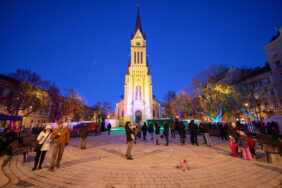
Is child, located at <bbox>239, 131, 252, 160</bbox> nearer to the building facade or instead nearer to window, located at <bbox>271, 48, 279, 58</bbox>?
the building facade

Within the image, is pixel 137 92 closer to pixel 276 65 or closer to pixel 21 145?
pixel 276 65

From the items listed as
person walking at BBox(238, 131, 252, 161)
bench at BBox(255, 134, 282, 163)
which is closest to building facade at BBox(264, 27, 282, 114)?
bench at BBox(255, 134, 282, 163)

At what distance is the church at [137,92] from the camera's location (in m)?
36.3

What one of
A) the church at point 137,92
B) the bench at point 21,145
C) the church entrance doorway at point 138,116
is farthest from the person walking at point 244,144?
the church entrance doorway at point 138,116

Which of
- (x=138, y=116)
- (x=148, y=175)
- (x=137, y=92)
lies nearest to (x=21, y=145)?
(x=148, y=175)

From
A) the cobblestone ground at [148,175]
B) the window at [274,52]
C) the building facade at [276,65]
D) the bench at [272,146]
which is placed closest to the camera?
the cobblestone ground at [148,175]

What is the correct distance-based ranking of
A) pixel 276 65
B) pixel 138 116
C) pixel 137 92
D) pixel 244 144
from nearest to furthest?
1. pixel 244 144
2. pixel 276 65
3. pixel 138 116
4. pixel 137 92

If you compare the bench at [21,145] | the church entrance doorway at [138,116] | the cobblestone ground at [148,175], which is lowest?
the cobblestone ground at [148,175]

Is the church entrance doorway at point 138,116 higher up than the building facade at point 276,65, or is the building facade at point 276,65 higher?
the building facade at point 276,65

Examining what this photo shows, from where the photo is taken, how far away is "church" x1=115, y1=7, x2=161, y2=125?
3631 cm

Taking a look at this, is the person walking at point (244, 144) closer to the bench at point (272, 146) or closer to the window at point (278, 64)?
the bench at point (272, 146)

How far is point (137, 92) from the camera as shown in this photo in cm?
3928

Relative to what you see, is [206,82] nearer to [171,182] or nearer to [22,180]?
[171,182]

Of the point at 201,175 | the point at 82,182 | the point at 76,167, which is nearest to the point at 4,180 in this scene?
the point at 76,167
